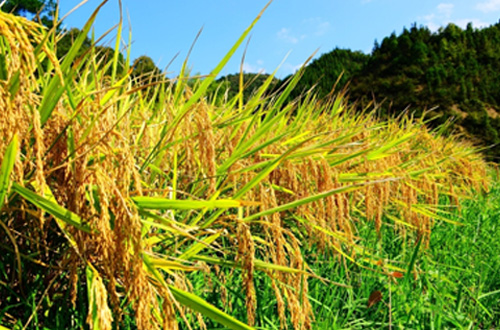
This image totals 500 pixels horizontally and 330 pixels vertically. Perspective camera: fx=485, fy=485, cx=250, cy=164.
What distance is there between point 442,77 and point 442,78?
0.02 metres

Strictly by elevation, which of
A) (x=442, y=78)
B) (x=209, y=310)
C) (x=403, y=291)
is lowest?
(x=209, y=310)

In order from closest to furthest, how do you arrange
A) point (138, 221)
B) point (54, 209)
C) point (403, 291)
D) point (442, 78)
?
point (138, 221), point (54, 209), point (403, 291), point (442, 78)

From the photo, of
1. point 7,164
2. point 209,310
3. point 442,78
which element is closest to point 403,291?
point 209,310

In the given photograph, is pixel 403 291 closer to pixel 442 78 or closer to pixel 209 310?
pixel 209 310

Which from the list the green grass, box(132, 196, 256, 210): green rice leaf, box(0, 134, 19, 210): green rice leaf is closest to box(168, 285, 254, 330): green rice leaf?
box(132, 196, 256, 210): green rice leaf

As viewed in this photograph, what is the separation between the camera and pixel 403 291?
2252 mm

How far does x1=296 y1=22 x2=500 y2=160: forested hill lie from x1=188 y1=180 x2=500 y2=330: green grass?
6358 millimetres

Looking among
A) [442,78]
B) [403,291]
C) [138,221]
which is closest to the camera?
[138,221]

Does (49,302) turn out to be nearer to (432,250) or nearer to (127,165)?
(127,165)

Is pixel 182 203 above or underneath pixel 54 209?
above

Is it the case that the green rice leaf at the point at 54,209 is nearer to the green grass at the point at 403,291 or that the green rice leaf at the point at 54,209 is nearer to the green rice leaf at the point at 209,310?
the green rice leaf at the point at 209,310

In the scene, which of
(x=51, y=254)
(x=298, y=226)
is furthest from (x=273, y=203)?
(x=298, y=226)

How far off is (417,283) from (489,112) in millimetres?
8886

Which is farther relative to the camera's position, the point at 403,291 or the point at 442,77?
the point at 442,77
